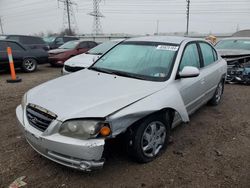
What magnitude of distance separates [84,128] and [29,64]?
29.8ft

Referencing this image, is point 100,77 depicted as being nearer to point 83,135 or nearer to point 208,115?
point 83,135

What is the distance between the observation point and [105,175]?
2889mm

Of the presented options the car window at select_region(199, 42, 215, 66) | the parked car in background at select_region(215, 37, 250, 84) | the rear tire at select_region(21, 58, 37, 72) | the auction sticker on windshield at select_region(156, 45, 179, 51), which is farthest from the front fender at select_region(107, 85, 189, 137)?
the rear tire at select_region(21, 58, 37, 72)

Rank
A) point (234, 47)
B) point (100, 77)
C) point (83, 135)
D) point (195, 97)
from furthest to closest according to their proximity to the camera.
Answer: point (234, 47), point (195, 97), point (100, 77), point (83, 135)

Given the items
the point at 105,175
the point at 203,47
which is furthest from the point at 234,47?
the point at 105,175

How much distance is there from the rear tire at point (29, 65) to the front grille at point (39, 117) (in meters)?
8.09

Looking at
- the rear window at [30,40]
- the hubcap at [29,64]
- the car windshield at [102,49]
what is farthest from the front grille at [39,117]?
the rear window at [30,40]

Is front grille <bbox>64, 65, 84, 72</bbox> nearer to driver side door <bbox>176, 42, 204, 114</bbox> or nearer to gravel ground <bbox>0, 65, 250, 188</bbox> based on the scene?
gravel ground <bbox>0, 65, 250, 188</bbox>

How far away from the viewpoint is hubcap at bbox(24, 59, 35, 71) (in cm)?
1044

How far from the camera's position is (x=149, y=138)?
308cm

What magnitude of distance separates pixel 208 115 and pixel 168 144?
1710 millimetres

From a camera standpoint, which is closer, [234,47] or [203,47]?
[203,47]

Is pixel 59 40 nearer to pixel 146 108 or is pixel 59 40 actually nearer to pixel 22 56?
pixel 22 56

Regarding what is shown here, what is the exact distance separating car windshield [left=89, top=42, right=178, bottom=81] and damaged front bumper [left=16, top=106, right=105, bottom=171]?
1.37 m
